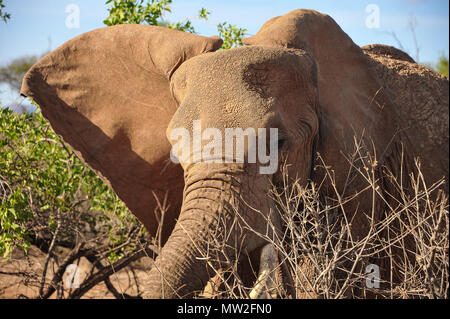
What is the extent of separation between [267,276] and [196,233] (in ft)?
1.42

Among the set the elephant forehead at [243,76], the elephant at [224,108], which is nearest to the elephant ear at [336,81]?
the elephant at [224,108]

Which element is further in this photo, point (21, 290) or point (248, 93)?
point (21, 290)

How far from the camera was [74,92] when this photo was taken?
4.39 metres

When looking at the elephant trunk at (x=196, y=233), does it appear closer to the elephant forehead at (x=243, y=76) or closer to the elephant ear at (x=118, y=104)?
the elephant forehead at (x=243, y=76)

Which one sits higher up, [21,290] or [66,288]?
[66,288]

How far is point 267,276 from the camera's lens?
116 inches

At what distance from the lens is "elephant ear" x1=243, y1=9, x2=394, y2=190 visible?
12.9 ft

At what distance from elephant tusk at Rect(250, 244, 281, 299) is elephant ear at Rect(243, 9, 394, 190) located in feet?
2.98

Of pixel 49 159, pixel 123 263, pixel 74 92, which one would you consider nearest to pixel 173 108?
pixel 74 92

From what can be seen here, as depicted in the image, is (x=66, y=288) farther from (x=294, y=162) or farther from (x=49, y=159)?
(x=294, y=162)

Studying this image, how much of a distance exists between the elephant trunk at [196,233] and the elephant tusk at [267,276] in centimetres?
23

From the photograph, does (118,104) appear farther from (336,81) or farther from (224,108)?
(336,81)

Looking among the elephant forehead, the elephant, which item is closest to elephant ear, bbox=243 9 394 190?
the elephant
